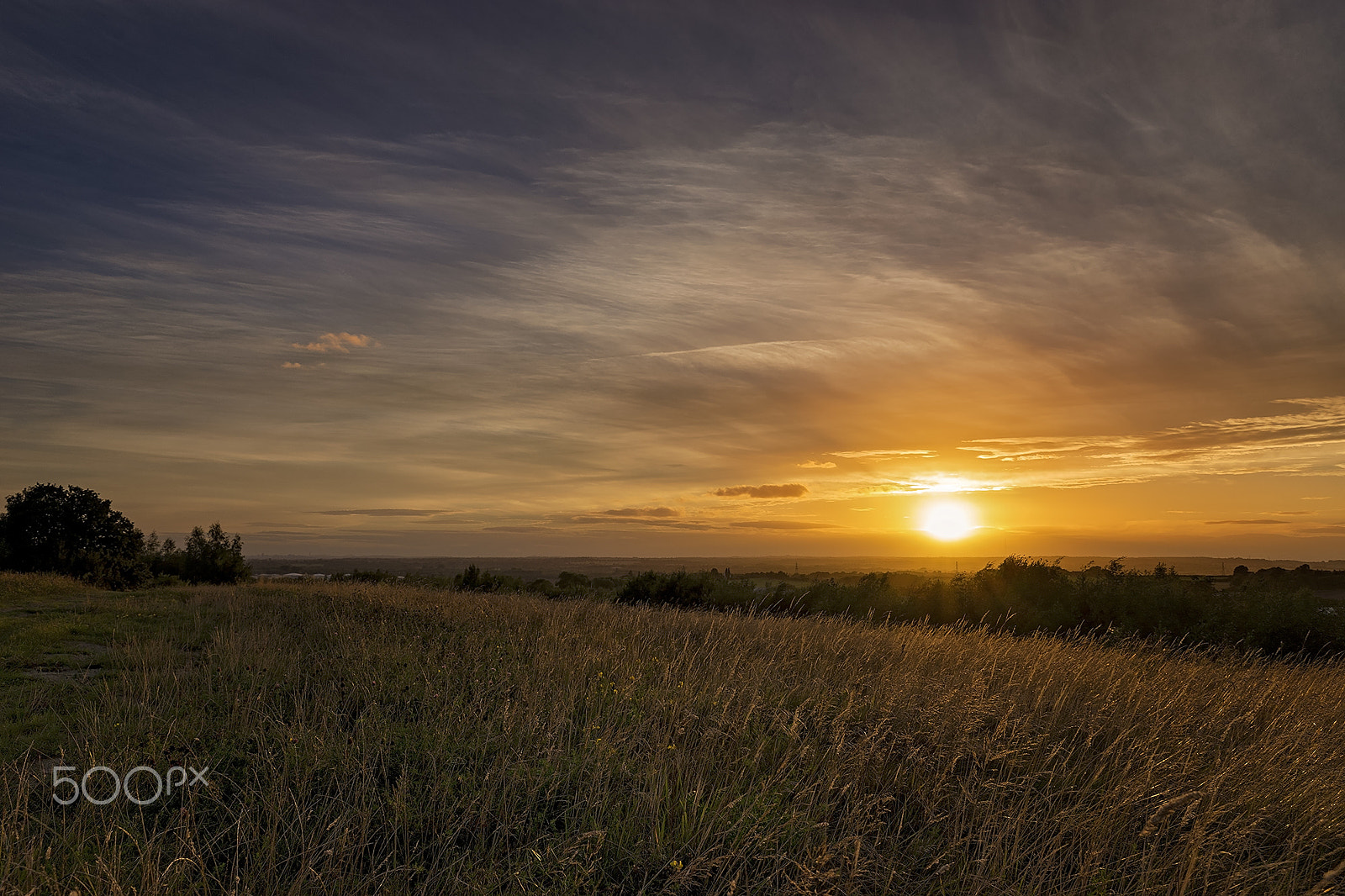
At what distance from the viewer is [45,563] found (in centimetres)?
3064

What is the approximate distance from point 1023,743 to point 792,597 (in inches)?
680

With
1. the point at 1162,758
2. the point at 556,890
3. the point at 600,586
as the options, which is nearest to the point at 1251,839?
the point at 1162,758

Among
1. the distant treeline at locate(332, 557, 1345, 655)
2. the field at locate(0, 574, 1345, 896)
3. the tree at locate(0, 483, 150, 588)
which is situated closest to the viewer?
the field at locate(0, 574, 1345, 896)

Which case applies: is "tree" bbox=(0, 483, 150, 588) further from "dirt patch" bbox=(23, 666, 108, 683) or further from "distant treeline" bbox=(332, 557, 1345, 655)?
"dirt patch" bbox=(23, 666, 108, 683)

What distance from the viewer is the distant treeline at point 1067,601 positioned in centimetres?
1798

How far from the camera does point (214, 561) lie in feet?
137

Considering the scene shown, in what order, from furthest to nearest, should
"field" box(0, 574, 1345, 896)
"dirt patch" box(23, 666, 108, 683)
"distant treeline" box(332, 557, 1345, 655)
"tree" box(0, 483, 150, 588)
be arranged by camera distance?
"tree" box(0, 483, 150, 588) → "distant treeline" box(332, 557, 1345, 655) → "dirt patch" box(23, 666, 108, 683) → "field" box(0, 574, 1345, 896)

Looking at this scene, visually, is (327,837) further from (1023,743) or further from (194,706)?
(1023,743)

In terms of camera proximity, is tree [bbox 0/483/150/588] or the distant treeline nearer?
the distant treeline

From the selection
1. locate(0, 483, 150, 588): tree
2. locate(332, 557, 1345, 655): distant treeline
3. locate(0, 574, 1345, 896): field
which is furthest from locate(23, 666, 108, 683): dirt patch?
locate(0, 483, 150, 588): tree

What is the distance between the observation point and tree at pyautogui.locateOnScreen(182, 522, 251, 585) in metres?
41.2

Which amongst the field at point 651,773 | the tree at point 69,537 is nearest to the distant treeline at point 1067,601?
the field at point 651,773

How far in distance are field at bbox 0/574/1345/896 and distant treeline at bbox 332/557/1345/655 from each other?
6.86 m

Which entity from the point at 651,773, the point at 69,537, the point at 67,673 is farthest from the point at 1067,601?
the point at 69,537
